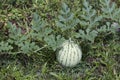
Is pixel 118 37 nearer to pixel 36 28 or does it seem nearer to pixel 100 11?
pixel 100 11

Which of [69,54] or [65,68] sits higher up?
[69,54]

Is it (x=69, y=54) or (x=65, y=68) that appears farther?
(x=65, y=68)

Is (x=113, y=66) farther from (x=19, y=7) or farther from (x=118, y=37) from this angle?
(x=19, y=7)

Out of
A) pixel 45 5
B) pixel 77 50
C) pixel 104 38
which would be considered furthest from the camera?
pixel 45 5

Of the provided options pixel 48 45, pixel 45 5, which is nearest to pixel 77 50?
pixel 48 45

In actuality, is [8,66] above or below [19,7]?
below

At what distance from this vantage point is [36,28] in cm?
321

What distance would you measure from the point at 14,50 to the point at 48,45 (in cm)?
34

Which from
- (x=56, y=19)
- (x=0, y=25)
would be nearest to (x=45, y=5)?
(x=56, y=19)

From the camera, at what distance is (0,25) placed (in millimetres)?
3486

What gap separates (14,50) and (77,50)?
0.58 m

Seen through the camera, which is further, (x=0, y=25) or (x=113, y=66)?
(x=0, y=25)

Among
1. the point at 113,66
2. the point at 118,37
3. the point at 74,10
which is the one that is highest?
the point at 74,10

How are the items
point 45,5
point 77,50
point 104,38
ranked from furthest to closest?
point 45,5
point 104,38
point 77,50
